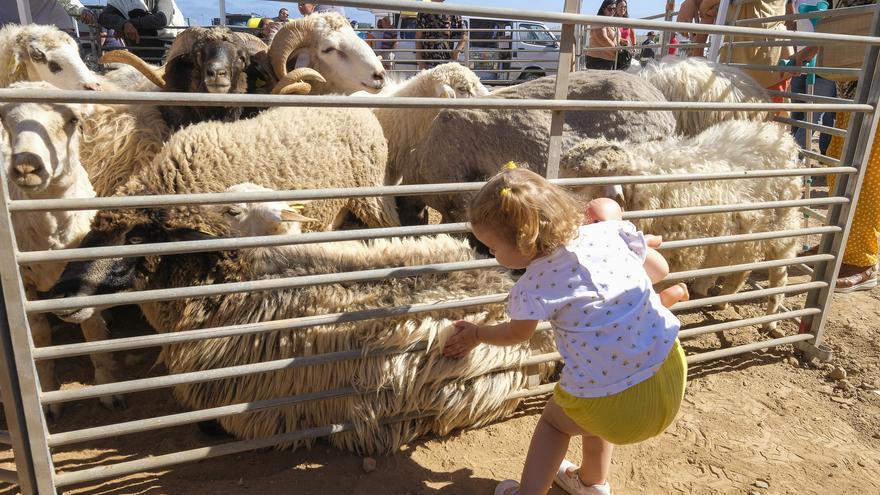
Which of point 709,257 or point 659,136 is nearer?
point 709,257

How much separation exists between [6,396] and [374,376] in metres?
1.39

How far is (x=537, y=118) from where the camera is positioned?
4488 millimetres

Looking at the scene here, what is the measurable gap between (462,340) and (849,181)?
8.88 ft

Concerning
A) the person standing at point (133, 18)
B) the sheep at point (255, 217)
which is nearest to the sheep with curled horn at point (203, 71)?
the sheep at point (255, 217)

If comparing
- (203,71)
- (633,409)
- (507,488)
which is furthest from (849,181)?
(203,71)

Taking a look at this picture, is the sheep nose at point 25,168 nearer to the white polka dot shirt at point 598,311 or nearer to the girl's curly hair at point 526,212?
the girl's curly hair at point 526,212

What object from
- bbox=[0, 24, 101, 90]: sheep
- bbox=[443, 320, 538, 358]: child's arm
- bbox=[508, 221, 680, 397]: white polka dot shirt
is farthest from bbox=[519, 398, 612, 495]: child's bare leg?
bbox=[0, 24, 101, 90]: sheep

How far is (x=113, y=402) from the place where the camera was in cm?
311

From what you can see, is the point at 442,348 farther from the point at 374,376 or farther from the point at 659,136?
the point at 659,136

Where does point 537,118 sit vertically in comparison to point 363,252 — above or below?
above

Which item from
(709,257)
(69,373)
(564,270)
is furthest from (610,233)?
(69,373)

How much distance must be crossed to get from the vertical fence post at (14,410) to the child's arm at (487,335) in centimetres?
163

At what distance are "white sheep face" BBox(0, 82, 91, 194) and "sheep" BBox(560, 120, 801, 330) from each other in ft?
8.96

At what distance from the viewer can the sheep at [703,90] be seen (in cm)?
512
